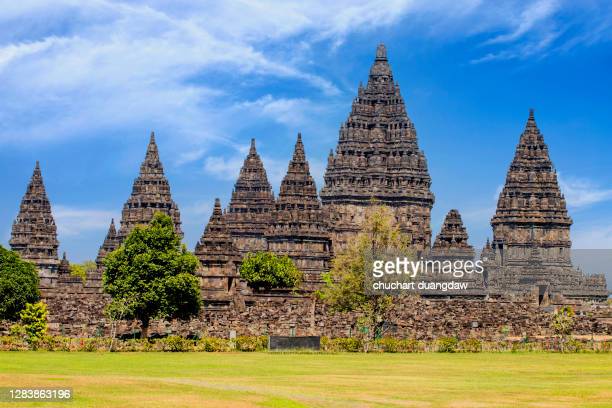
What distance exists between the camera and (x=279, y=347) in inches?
3430

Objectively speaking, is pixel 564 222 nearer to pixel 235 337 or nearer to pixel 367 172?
pixel 367 172

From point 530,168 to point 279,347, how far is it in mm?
88865

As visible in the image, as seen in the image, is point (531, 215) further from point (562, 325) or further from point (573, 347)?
point (573, 347)

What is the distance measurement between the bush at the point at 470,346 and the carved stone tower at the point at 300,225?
→ 59.8 metres

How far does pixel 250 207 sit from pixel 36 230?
29604mm

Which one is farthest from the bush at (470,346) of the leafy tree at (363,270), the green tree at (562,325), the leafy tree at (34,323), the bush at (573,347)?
the leafy tree at (34,323)

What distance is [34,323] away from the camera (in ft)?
305

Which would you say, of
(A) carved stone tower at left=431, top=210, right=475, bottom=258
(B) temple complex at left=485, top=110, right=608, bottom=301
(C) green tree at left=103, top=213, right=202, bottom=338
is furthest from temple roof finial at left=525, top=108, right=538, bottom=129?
(C) green tree at left=103, top=213, right=202, bottom=338

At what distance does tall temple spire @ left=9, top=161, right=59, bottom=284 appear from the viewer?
180 meters

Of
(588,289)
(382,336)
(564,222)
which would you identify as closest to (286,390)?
(382,336)

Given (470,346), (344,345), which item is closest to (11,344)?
(344,345)

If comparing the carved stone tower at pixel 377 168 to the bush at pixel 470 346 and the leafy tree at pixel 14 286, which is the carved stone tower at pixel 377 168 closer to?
the leafy tree at pixel 14 286

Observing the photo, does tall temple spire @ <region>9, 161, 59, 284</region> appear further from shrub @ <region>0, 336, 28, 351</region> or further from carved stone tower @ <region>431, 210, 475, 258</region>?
shrub @ <region>0, 336, 28, 351</region>

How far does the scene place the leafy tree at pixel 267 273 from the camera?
137m
